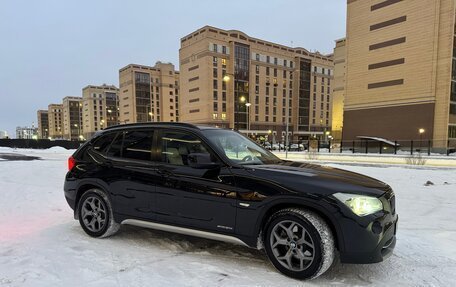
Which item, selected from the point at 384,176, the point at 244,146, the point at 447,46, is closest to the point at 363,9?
the point at 447,46

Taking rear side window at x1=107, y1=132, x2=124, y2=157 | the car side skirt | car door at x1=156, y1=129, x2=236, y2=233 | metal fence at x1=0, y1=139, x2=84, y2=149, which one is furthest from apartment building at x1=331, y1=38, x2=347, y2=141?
the car side skirt

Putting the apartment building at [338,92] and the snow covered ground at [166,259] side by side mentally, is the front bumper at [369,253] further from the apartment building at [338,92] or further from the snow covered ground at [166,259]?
the apartment building at [338,92]

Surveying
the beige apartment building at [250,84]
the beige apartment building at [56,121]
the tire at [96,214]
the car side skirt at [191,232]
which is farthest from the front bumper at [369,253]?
the beige apartment building at [56,121]

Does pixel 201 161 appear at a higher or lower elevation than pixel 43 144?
higher

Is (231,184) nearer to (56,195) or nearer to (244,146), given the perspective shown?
(244,146)

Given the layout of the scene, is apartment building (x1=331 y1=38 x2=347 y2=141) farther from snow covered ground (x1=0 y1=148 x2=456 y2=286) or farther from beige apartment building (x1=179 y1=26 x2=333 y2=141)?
snow covered ground (x1=0 y1=148 x2=456 y2=286)

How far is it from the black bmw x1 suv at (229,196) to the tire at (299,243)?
1 centimetres

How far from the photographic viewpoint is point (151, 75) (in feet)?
386

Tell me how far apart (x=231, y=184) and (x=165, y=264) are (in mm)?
1276

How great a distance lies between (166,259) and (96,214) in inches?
59.2

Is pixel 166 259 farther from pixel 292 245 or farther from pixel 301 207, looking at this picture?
pixel 301 207

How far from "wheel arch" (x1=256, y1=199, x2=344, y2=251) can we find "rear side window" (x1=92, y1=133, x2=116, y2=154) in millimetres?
2747

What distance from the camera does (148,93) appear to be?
4589 inches

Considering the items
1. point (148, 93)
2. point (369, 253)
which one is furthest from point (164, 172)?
point (148, 93)
